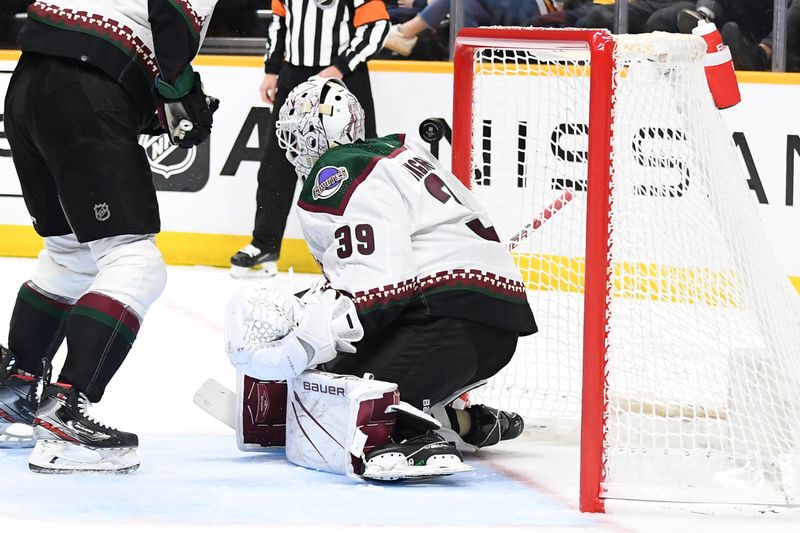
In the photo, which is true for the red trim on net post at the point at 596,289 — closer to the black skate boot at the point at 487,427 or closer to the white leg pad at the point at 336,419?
the white leg pad at the point at 336,419

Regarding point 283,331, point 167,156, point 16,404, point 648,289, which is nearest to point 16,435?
point 16,404

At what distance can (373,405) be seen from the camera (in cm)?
263

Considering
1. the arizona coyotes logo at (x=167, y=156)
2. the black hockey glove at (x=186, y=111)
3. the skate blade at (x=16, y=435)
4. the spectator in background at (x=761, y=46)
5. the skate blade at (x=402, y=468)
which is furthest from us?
the arizona coyotes logo at (x=167, y=156)

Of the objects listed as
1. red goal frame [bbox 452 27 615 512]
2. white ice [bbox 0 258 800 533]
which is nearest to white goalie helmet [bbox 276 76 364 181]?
white ice [bbox 0 258 800 533]

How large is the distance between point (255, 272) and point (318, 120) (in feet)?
9.46

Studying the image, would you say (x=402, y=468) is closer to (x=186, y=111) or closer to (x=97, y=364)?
(x=97, y=364)

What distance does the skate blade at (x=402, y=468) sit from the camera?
2598 millimetres

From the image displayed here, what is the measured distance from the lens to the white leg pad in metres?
2.62

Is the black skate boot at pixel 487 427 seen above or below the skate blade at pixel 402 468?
below

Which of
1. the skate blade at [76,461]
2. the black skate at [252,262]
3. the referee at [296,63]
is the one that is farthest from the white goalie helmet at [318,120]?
the black skate at [252,262]

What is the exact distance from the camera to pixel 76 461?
2672 millimetres

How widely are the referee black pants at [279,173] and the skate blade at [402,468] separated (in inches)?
115

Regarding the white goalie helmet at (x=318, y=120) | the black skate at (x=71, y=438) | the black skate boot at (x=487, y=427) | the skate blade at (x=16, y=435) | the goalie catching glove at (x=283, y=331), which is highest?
the white goalie helmet at (x=318, y=120)

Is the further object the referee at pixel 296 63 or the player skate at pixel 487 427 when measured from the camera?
the referee at pixel 296 63
